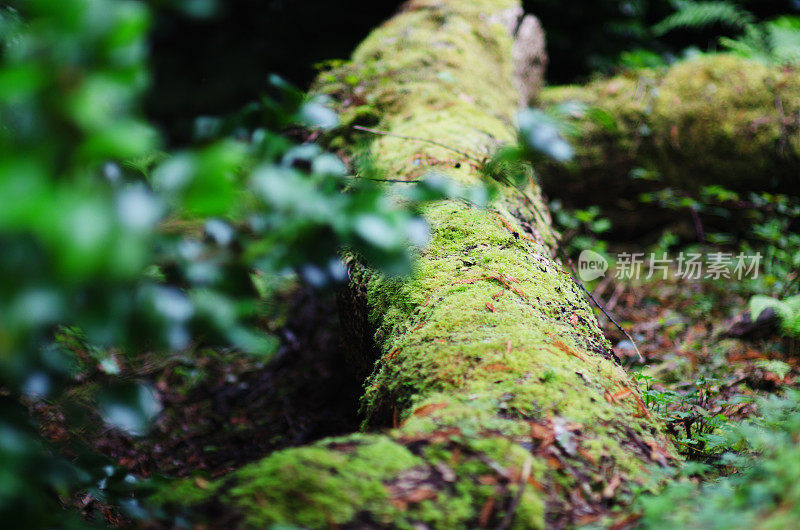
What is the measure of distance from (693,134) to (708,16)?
2210mm

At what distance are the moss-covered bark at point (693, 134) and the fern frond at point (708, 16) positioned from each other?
1225mm

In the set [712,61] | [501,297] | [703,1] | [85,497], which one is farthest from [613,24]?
[85,497]

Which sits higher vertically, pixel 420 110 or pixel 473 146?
pixel 420 110

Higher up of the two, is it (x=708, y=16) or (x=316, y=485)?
(x=708, y=16)

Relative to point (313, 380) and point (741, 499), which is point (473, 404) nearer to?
point (741, 499)

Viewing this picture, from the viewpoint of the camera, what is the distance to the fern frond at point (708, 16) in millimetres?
5520

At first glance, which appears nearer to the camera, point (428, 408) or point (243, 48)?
point (428, 408)

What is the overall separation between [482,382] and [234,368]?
7.71ft

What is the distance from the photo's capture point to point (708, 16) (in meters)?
5.51

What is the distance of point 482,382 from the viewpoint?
58.7 inches

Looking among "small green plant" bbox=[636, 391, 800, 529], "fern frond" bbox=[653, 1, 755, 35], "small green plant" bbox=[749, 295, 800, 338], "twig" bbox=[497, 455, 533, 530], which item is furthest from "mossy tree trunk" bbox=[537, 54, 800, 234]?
"twig" bbox=[497, 455, 533, 530]

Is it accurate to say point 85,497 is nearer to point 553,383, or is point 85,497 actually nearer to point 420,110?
point 553,383

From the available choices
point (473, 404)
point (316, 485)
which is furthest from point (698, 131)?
point (316, 485)

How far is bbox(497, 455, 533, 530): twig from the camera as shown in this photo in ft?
3.53
